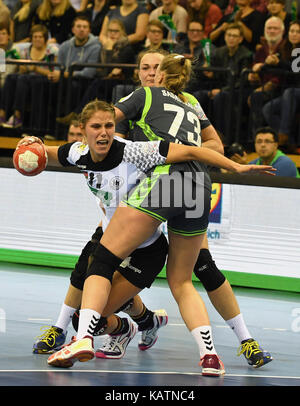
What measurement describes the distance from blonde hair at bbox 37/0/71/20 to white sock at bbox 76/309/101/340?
8956mm

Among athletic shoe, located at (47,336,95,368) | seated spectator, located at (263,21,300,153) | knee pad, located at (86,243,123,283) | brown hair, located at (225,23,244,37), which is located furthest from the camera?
brown hair, located at (225,23,244,37)

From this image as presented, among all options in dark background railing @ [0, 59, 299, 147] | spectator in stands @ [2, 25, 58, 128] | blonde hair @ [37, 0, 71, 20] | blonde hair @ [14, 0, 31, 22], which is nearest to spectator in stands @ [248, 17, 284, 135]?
dark background railing @ [0, 59, 299, 147]

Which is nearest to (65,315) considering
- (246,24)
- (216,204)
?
(216,204)

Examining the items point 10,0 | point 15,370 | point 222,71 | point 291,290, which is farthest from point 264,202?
point 10,0

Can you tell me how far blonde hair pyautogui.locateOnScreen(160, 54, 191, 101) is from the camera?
584 cm

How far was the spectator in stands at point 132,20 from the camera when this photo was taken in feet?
40.2

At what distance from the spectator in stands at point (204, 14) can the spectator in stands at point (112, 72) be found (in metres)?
0.97

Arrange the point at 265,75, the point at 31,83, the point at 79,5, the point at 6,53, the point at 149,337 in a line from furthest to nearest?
the point at 79,5
the point at 6,53
the point at 31,83
the point at 265,75
the point at 149,337

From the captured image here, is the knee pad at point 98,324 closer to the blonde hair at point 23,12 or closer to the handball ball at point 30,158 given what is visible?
the handball ball at point 30,158

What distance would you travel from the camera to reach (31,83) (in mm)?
12742

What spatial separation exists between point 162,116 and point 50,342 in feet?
5.56

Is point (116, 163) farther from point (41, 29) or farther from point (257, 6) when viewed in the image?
point (41, 29)
